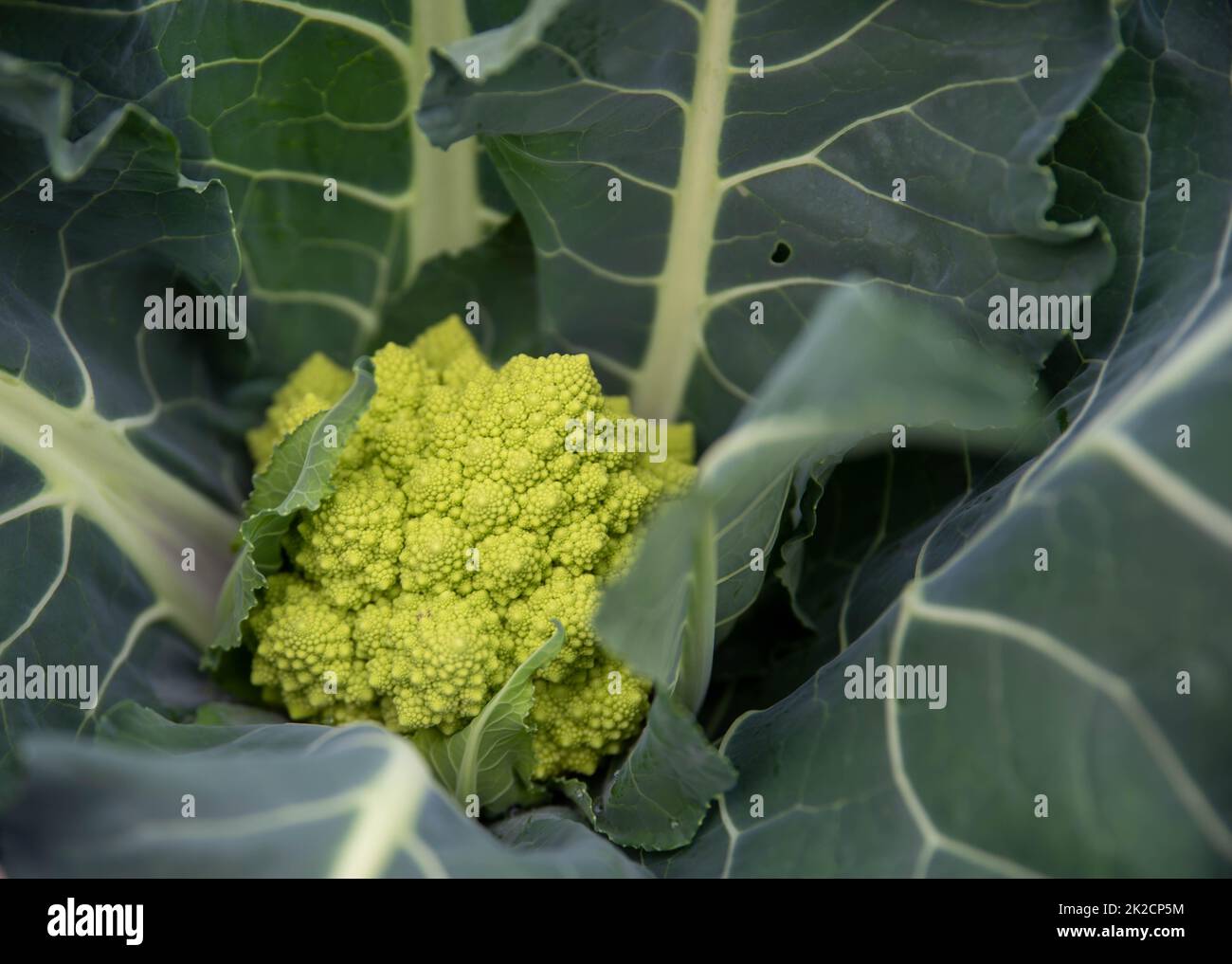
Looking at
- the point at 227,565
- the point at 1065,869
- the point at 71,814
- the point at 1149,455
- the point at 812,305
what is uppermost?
the point at 812,305

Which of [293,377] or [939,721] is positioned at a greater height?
[293,377]

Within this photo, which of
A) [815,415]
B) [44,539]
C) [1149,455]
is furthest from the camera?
[44,539]

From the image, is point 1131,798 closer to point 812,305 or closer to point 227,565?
point 812,305

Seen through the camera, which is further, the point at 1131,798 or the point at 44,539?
the point at 44,539

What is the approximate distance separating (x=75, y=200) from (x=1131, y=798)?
1.82m

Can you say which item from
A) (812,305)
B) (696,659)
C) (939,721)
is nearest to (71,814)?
(696,659)

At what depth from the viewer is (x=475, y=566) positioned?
1.70 metres

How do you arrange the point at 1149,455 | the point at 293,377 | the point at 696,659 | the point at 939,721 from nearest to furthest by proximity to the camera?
the point at 1149,455, the point at 939,721, the point at 696,659, the point at 293,377

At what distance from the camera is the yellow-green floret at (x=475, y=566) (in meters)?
1.68

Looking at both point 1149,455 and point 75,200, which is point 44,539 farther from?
point 1149,455

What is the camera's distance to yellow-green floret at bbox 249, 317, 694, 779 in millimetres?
1679

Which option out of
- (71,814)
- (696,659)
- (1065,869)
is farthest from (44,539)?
(1065,869)

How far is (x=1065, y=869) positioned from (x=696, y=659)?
60cm

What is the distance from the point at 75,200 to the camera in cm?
172
